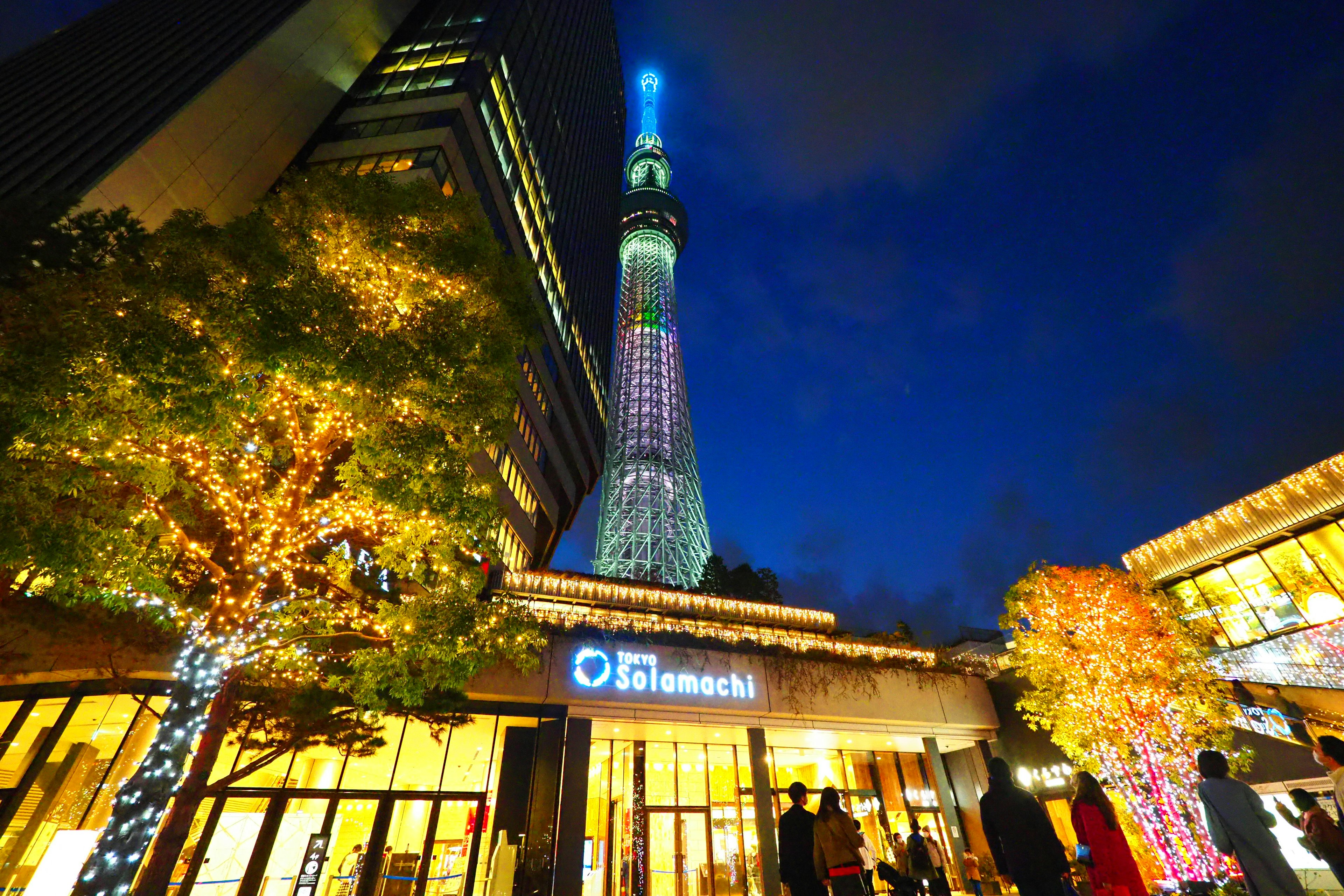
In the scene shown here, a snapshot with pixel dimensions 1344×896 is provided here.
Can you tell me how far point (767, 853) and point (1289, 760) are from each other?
1285cm

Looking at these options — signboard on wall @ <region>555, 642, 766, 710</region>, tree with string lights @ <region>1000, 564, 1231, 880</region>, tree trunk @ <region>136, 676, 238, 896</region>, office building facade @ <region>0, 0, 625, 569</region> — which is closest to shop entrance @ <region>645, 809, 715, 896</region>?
signboard on wall @ <region>555, 642, 766, 710</region>

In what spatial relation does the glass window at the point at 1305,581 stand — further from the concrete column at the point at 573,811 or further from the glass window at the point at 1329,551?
the concrete column at the point at 573,811

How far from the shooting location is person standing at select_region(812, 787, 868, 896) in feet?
16.2

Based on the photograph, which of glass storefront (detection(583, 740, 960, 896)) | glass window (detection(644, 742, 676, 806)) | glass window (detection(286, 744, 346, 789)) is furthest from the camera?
glass window (detection(644, 742, 676, 806))

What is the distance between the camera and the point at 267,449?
7.97 m

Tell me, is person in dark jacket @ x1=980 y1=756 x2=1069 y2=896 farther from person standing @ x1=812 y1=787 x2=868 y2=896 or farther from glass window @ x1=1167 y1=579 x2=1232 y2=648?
glass window @ x1=1167 y1=579 x2=1232 y2=648

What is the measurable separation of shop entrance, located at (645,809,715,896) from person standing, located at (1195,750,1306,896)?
12.4m

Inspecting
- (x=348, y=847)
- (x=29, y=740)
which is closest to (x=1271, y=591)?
(x=348, y=847)

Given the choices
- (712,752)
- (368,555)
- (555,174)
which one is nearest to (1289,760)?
(712,752)

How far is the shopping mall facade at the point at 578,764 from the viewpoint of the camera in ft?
35.3

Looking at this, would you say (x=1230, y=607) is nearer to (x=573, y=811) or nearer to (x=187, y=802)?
(x=573, y=811)

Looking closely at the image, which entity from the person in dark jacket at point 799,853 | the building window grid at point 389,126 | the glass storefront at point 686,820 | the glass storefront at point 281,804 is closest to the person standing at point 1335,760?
the person in dark jacket at point 799,853

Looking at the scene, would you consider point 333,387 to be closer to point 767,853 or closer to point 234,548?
point 234,548

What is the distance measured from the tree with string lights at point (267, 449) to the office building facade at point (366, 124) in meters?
2.33
